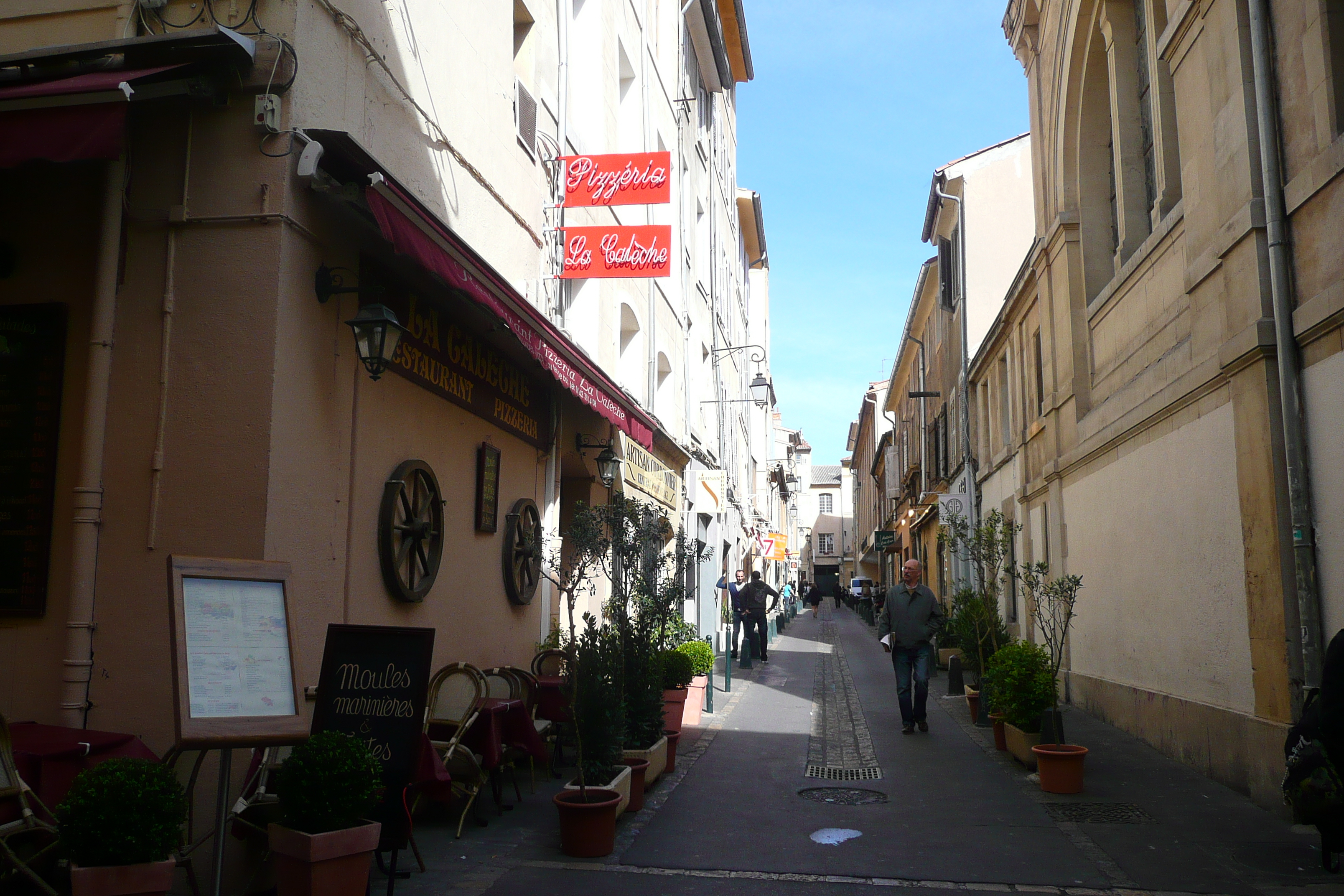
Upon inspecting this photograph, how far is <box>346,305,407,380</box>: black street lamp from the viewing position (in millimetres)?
6066

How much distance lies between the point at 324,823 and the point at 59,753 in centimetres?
141

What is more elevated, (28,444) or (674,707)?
(28,444)

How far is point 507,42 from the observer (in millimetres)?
9516

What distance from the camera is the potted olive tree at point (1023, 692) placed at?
8688mm

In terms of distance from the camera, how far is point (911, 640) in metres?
11.0

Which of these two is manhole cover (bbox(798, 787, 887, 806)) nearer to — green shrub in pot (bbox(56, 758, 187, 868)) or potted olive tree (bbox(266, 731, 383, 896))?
potted olive tree (bbox(266, 731, 383, 896))

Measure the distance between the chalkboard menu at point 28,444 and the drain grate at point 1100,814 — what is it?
6.41 m


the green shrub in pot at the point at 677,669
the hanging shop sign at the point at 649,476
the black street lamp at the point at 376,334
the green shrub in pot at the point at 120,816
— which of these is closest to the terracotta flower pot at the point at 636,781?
the green shrub in pot at the point at 677,669

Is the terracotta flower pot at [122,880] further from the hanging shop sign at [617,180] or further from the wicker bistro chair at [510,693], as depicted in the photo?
the hanging shop sign at [617,180]

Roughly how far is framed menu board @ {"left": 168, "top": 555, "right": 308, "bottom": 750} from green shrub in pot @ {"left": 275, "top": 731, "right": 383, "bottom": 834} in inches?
5.1

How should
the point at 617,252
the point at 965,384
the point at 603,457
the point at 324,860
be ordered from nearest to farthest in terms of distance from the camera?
the point at 324,860 < the point at 617,252 < the point at 603,457 < the point at 965,384

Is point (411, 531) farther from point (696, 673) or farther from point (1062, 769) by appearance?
point (696, 673)

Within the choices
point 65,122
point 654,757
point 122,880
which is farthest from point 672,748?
point 65,122

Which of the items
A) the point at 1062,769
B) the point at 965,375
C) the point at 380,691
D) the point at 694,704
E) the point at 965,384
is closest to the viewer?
the point at 380,691
